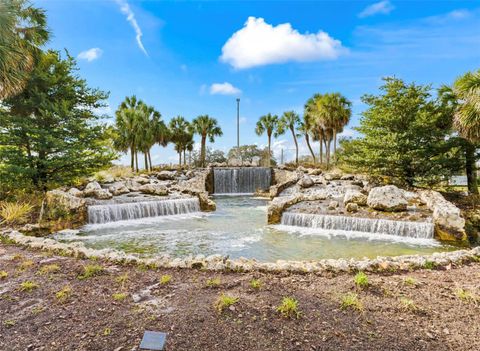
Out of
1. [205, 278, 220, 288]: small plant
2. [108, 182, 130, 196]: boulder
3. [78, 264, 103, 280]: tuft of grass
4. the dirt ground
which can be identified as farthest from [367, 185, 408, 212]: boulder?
[108, 182, 130, 196]: boulder

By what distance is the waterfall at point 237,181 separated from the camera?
89.2 feet

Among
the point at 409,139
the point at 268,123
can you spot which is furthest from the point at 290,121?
the point at 409,139

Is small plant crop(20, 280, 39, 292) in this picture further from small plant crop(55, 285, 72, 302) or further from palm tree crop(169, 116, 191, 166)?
palm tree crop(169, 116, 191, 166)

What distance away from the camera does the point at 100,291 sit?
165 inches

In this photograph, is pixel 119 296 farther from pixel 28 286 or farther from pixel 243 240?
pixel 243 240

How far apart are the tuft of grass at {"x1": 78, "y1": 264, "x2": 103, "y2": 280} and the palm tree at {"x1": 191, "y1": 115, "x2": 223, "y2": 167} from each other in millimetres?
31503

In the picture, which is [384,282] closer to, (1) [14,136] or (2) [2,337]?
(2) [2,337]

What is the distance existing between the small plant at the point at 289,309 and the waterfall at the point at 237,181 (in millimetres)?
23577

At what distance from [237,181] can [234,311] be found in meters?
23.7

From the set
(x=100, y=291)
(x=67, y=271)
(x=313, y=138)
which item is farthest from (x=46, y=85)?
(x=313, y=138)

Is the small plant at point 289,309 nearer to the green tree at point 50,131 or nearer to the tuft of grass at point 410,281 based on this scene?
the tuft of grass at point 410,281

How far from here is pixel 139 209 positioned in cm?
1352

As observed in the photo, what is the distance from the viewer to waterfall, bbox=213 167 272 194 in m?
27.2

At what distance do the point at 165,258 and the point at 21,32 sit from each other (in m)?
11.4
